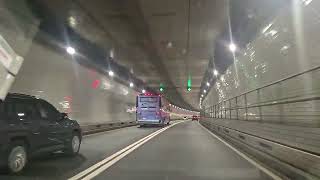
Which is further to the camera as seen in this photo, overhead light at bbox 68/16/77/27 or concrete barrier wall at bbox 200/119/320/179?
overhead light at bbox 68/16/77/27

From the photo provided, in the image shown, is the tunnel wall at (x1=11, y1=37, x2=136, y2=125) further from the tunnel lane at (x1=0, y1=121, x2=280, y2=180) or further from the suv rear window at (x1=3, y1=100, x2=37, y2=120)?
the suv rear window at (x1=3, y1=100, x2=37, y2=120)

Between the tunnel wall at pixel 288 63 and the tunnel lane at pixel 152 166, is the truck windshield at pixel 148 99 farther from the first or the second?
the tunnel lane at pixel 152 166

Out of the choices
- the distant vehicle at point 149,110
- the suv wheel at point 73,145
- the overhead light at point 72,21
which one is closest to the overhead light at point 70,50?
the overhead light at point 72,21

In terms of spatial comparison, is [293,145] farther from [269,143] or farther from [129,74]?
[129,74]

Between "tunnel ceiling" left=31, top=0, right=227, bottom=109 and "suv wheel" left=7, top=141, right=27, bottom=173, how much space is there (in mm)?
8574

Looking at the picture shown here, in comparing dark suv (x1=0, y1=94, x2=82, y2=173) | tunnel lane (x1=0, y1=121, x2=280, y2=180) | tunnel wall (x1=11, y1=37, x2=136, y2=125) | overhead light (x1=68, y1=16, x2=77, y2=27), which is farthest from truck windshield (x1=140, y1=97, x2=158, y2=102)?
dark suv (x1=0, y1=94, x2=82, y2=173)

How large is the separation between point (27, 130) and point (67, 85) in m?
13.3

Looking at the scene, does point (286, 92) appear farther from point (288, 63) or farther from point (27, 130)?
point (27, 130)

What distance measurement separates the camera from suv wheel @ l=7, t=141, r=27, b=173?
970 cm

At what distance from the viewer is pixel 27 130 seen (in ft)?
34.2

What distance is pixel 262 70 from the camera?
555 inches

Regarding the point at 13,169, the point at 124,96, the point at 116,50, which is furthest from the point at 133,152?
the point at 124,96

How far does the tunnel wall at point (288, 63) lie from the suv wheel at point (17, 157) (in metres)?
6.22

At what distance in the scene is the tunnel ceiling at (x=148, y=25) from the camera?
59.3ft
